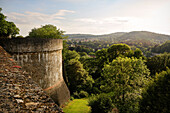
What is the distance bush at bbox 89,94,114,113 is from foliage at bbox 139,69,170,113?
2.94 meters

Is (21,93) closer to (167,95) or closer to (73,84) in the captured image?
(167,95)

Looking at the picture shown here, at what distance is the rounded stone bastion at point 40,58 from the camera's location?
819cm

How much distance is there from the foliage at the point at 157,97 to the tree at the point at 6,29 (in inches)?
586

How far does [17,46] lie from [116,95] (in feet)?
35.6

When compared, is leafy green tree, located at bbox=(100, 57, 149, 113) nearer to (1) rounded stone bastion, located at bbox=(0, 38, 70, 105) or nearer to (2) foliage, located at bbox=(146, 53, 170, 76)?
(1) rounded stone bastion, located at bbox=(0, 38, 70, 105)

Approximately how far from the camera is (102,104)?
11383 millimetres

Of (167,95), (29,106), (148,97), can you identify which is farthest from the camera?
(148,97)

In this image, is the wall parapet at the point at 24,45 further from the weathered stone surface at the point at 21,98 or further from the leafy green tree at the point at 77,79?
the leafy green tree at the point at 77,79

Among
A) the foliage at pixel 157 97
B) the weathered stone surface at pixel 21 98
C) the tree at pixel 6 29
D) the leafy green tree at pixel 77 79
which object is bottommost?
the leafy green tree at pixel 77 79

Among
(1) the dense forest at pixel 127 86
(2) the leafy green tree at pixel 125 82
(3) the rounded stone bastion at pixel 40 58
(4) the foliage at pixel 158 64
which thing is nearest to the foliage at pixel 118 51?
(4) the foliage at pixel 158 64

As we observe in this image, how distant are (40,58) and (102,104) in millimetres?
7557

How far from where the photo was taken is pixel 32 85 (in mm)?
4055

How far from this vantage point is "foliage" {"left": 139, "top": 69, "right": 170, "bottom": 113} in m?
8.10

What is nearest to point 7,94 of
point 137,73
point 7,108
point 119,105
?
point 7,108
